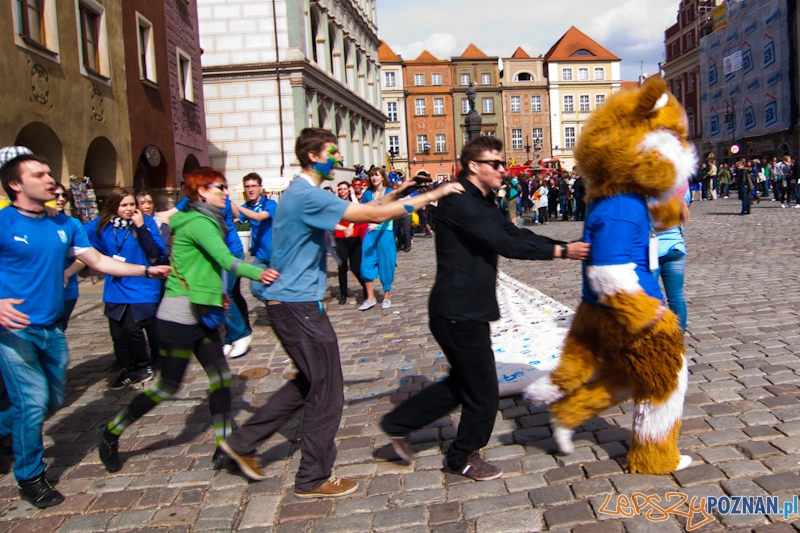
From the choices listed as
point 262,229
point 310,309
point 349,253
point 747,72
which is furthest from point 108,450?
point 747,72

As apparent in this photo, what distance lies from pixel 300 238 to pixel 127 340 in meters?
3.37

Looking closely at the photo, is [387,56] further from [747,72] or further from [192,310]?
[192,310]

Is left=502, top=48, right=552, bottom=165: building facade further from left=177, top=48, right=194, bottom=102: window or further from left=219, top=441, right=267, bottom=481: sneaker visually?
left=219, top=441, right=267, bottom=481: sneaker

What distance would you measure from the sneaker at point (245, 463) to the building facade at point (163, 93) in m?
14.7

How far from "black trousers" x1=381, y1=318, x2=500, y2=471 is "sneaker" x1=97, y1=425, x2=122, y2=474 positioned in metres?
1.72

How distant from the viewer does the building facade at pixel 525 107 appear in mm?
72375

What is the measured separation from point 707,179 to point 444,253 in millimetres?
31397

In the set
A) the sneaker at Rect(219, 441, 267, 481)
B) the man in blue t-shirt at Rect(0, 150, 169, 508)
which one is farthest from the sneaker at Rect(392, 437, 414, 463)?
the man in blue t-shirt at Rect(0, 150, 169, 508)

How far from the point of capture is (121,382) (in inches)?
246

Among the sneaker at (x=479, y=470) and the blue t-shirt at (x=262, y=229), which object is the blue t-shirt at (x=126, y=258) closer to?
the blue t-shirt at (x=262, y=229)

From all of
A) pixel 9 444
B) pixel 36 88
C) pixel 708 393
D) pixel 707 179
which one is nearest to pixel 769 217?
pixel 707 179

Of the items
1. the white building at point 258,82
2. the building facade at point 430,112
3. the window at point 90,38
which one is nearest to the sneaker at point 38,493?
the window at point 90,38

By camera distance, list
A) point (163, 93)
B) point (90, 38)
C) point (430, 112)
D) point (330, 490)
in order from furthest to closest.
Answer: point (430, 112) < point (163, 93) < point (90, 38) < point (330, 490)

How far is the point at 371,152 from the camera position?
43.1 m
